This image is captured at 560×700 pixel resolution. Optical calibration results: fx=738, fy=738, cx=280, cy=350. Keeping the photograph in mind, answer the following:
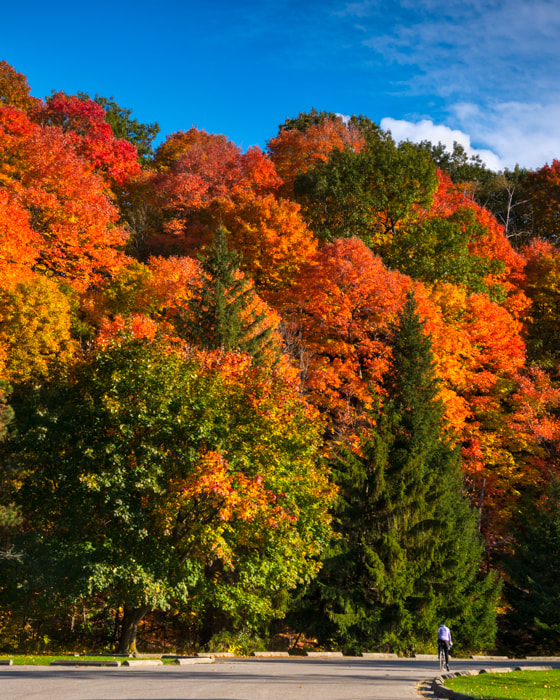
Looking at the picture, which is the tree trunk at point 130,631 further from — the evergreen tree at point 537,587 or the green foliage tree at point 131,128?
the green foliage tree at point 131,128

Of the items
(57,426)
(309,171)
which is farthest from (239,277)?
(57,426)

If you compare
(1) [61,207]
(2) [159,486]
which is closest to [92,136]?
(1) [61,207]

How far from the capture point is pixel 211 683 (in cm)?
1579

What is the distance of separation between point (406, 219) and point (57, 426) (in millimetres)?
35341

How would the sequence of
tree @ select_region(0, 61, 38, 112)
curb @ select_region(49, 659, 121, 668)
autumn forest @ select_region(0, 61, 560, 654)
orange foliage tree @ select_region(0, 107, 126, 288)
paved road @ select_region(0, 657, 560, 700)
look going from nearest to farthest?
1. paved road @ select_region(0, 657, 560, 700)
2. curb @ select_region(49, 659, 121, 668)
3. autumn forest @ select_region(0, 61, 560, 654)
4. orange foliage tree @ select_region(0, 107, 126, 288)
5. tree @ select_region(0, 61, 38, 112)

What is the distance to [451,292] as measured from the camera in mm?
48781

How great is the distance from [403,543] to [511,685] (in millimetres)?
16137

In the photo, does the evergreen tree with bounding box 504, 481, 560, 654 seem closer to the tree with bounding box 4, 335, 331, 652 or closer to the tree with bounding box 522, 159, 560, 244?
the tree with bounding box 4, 335, 331, 652

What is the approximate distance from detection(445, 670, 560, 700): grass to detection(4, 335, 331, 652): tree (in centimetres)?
812

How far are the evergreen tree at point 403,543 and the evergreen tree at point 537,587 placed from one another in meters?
2.04

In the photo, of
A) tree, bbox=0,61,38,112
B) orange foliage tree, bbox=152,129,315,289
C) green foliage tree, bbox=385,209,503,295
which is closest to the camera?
orange foliage tree, bbox=152,129,315,289

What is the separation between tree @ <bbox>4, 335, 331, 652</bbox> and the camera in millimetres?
23984

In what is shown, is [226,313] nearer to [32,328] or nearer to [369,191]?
[32,328]

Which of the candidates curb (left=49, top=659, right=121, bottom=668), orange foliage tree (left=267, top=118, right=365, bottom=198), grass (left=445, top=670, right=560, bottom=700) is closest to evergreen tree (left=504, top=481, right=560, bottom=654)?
grass (left=445, top=670, right=560, bottom=700)
